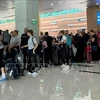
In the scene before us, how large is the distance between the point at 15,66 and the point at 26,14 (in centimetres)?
278

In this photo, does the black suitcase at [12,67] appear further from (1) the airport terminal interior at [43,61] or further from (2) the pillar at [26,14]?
(2) the pillar at [26,14]

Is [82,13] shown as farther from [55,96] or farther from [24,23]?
[55,96]

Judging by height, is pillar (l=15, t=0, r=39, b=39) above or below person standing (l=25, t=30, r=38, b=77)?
above

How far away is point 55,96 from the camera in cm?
348

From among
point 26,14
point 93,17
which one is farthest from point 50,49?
point 93,17

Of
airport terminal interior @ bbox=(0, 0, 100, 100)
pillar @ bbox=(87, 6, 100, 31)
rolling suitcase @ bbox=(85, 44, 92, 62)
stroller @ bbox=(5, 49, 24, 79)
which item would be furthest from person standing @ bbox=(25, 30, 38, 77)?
pillar @ bbox=(87, 6, 100, 31)

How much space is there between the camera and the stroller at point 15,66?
5.46 m

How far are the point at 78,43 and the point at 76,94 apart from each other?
5.84 meters

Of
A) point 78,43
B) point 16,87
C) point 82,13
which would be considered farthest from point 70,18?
point 16,87

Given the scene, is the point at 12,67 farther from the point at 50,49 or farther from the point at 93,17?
the point at 93,17

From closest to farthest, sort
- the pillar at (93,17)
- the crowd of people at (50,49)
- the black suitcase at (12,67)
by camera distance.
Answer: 1. the black suitcase at (12,67)
2. the crowd of people at (50,49)
3. the pillar at (93,17)

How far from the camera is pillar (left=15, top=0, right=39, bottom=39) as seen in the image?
25.6 feet

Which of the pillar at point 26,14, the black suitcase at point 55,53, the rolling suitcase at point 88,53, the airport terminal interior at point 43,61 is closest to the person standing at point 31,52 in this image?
the airport terminal interior at point 43,61

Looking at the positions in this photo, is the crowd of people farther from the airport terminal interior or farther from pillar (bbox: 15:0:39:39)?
pillar (bbox: 15:0:39:39)
